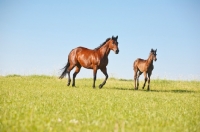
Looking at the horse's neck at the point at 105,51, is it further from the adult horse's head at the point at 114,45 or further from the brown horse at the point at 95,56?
the adult horse's head at the point at 114,45

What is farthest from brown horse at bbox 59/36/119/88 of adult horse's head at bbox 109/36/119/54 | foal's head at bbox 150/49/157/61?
foal's head at bbox 150/49/157/61

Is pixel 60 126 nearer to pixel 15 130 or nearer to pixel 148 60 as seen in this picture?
pixel 15 130

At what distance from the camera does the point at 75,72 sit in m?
17.4

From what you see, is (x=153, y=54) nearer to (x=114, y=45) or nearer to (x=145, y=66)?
(x=145, y=66)

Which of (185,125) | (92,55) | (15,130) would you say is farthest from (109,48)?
(15,130)

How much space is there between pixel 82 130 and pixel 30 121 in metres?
1.11

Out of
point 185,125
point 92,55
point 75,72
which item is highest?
point 92,55

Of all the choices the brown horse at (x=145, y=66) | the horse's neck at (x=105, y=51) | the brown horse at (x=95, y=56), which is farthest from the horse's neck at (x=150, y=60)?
the horse's neck at (x=105, y=51)

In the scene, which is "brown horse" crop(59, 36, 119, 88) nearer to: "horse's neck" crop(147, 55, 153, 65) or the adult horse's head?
the adult horse's head

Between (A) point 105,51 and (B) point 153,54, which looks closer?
(A) point 105,51

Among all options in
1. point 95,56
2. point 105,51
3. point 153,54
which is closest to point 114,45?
point 105,51

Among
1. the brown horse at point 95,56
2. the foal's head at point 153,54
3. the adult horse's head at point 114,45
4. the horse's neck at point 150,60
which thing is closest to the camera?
the adult horse's head at point 114,45

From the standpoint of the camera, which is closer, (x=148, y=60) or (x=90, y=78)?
(x=148, y=60)

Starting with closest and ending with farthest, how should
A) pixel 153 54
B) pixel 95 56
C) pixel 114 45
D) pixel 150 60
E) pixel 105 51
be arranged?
pixel 114 45
pixel 105 51
pixel 95 56
pixel 153 54
pixel 150 60
